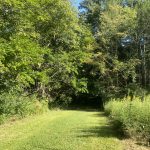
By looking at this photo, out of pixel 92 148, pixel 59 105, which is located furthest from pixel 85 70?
pixel 92 148

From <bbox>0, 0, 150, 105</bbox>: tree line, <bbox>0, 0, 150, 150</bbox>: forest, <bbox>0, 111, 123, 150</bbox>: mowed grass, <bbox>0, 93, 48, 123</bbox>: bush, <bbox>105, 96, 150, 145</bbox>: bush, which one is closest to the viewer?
<bbox>0, 111, 123, 150</bbox>: mowed grass

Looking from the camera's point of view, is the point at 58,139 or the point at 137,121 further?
the point at 137,121

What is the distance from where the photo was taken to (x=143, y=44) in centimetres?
4106

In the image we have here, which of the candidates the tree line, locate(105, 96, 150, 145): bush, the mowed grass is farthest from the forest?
locate(105, 96, 150, 145): bush

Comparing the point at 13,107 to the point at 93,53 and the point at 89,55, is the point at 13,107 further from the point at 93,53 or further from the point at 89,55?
the point at 93,53

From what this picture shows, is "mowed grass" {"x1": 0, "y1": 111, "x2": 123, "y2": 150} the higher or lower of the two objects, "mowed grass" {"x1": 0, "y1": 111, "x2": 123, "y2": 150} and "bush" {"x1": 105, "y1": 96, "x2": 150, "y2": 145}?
the lower

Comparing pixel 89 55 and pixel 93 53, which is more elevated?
pixel 93 53

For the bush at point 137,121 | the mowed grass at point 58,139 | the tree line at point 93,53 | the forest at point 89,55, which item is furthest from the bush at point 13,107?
the bush at point 137,121

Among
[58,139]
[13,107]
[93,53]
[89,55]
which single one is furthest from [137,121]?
[93,53]

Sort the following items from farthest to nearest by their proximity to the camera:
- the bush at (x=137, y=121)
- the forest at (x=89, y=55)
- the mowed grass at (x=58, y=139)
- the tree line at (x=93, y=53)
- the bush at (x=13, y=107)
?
the tree line at (x=93, y=53)
the forest at (x=89, y=55)
the bush at (x=13, y=107)
the bush at (x=137, y=121)
the mowed grass at (x=58, y=139)

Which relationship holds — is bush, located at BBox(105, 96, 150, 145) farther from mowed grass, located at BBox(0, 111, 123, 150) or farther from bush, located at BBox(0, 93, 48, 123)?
bush, located at BBox(0, 93, 48, 123)

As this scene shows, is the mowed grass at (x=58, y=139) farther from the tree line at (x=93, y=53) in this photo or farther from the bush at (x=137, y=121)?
the tree line at (x=93, y=53)

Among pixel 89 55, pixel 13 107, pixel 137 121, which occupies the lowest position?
pixel 137 121

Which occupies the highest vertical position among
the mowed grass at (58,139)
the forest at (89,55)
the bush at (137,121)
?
the forest at (89,55)
